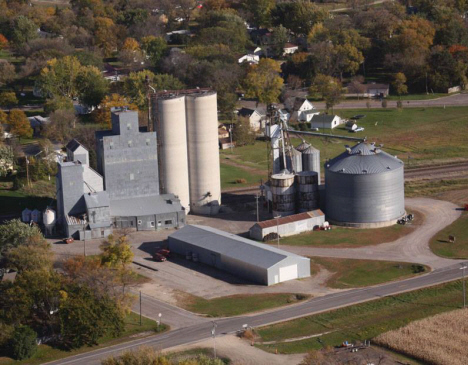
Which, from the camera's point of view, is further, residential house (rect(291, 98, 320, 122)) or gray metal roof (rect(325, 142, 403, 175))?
residential house (rect(291, 98, 320, 122))

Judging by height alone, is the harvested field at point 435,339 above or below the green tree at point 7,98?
below

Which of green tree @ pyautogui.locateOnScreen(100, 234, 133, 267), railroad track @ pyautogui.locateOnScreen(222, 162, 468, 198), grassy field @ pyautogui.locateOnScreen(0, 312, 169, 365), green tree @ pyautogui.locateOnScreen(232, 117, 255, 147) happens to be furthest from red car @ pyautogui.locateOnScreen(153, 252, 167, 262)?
green tree @ pyautogui.locateOnScreen(232, 117, 255, 147)

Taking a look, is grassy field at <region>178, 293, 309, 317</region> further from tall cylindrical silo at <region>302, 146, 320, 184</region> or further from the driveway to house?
tall cylindrical silo at <region>302, 146, 320, 184</region>

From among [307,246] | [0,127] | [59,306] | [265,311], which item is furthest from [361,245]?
[0,127]

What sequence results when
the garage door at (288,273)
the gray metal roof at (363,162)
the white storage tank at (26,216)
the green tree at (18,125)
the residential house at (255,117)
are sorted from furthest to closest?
the residential house at (255,117)
the green tree at (18,125)
the white storage tank at (26,216)
the gray metal roof at (363,162)
the garage door at (288,273)

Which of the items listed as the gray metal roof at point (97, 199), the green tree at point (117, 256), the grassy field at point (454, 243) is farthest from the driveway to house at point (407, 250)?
the gray metal roof at point (97, 199)

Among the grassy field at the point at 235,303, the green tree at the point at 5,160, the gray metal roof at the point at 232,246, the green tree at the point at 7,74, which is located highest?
the green tree at the point at 7,74

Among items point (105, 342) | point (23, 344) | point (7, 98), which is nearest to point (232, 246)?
point (105, 342)

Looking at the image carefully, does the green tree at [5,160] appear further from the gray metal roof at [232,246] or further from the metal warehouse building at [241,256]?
the metal warehouse building at [241,256]
